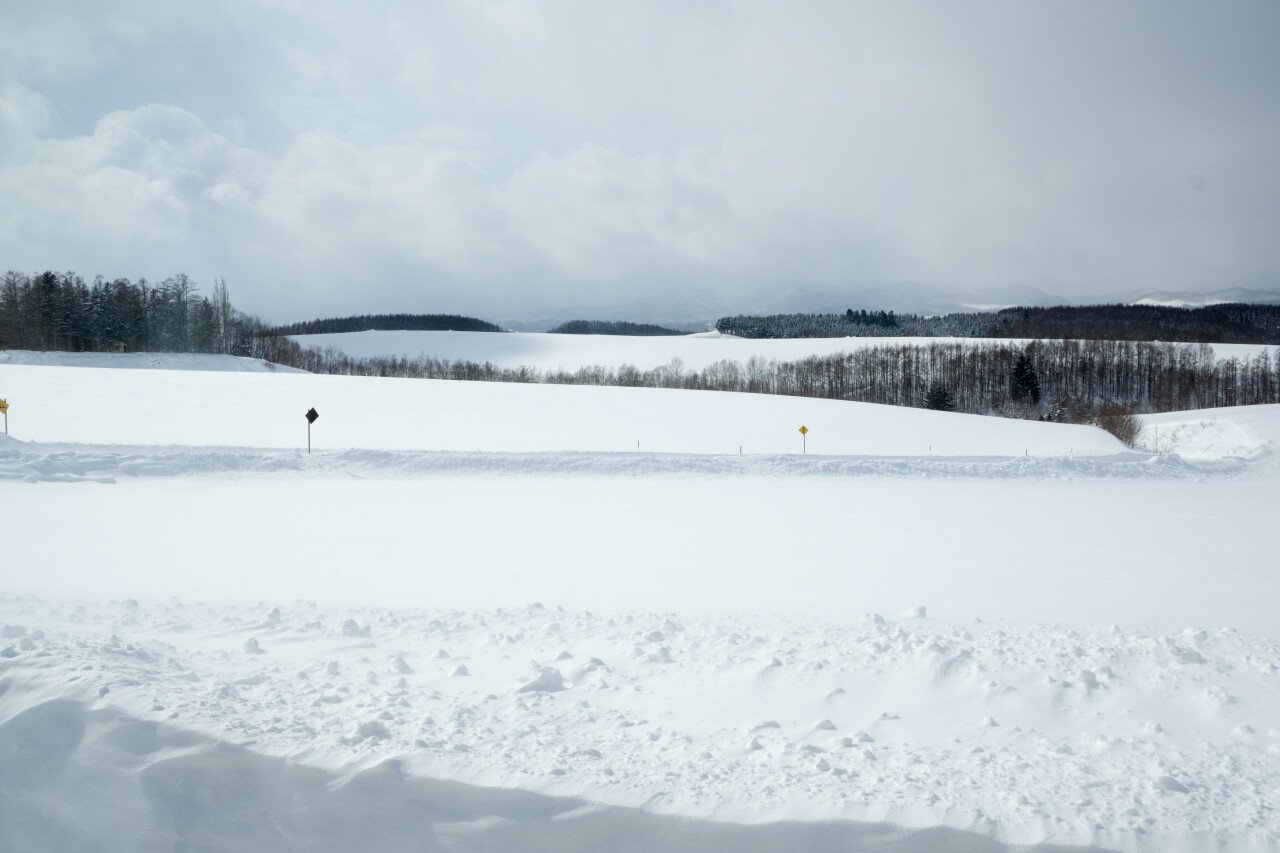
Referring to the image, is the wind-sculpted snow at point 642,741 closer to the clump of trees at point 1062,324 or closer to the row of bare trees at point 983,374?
the row of bare trees at point 983,374

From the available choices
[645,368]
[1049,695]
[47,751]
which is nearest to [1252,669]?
[1049,695]

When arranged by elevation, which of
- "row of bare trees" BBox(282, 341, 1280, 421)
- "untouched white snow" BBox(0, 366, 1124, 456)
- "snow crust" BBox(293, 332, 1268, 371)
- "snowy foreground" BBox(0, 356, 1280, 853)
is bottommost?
"snowy foreground" BBox(0, 356, 1280, 853)

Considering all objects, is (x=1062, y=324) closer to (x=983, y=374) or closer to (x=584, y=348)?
(x=983, y=374)

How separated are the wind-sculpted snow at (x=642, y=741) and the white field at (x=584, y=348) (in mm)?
87811

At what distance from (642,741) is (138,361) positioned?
67.5 metres

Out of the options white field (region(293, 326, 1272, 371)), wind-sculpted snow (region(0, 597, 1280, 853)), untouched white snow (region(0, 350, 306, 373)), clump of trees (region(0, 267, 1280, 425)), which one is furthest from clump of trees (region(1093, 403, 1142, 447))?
untouched white snow (region(0, 350, 306, 373))

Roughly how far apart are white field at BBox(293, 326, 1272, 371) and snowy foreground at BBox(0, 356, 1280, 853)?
82.7 m

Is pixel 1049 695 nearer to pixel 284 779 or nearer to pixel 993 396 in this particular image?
pixel 284 779

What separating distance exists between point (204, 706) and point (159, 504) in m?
11.8

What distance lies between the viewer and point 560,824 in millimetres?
3959

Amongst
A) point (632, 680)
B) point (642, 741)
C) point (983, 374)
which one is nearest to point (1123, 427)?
point (983, 374)

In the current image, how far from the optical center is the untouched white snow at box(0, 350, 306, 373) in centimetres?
5366

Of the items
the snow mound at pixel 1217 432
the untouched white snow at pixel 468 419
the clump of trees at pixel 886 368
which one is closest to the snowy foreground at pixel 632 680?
the untouched white snow at pixel 468 419

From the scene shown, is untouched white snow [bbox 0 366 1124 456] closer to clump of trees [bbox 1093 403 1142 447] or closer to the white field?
clump of trees [bbox 1093 403 1142 447]
